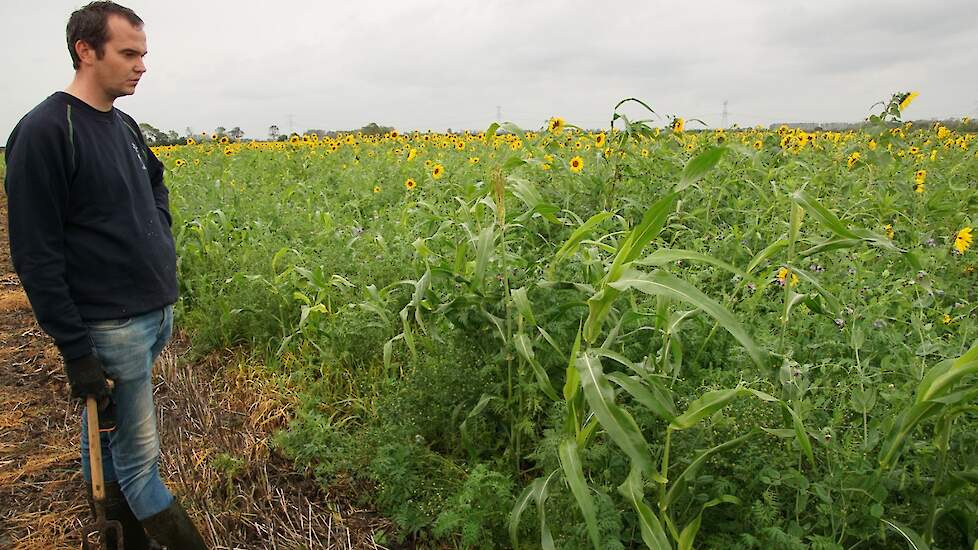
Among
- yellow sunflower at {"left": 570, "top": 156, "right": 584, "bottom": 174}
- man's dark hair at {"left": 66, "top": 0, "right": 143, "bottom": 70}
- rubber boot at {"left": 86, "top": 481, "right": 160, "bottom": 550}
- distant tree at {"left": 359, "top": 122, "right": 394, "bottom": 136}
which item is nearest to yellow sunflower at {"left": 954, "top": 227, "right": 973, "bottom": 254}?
yellow sunflower at {"left": 570, "top": 156, "right": 584, "bottom": 174}

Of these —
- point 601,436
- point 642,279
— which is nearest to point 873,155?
point 601,436

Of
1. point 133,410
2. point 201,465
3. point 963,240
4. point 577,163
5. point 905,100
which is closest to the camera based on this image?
point 133,410

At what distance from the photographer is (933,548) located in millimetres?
1787

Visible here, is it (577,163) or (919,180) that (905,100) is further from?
(577,163)

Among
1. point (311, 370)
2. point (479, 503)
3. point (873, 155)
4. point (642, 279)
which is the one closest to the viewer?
point (642, 279)

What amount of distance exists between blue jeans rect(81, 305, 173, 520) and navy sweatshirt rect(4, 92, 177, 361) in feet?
0.22

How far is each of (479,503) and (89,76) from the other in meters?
1.86

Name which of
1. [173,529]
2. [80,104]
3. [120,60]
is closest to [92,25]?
[120,60]

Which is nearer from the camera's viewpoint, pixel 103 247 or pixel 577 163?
pixel 103 247

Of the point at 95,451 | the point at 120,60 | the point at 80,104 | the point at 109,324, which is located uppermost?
the point at 120,60

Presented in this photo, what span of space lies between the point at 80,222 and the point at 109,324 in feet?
1.10

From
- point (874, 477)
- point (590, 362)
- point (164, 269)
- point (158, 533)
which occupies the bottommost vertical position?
point (158, 533)

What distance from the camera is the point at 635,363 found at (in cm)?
238

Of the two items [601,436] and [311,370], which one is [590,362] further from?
[311,370]
